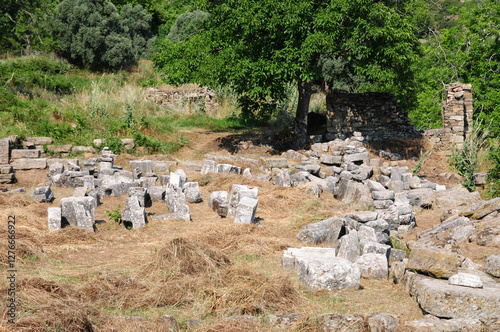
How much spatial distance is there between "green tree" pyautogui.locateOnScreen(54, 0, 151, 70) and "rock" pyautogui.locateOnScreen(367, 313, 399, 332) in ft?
96.0

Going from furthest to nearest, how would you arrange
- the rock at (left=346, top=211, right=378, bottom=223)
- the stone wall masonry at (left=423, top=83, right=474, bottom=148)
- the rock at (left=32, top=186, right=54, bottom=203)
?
the stone wall masonry at (left=423, top=83, right=474, bottom=148) → the rock at (left=32, top=186, right=54, bottom=203) → the rock at (left=346, top=211, right=378, bottom=223)

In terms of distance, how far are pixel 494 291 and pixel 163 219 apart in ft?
19.7

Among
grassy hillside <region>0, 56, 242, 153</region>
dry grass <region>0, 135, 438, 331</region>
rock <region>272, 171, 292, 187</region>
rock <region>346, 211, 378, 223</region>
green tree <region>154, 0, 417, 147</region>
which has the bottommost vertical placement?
dry grass <region>0, 135, 438, 331</region>

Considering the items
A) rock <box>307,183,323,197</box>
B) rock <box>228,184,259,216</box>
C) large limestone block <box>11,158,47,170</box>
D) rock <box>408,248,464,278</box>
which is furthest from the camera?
large limestone block <box>11,158,47,170</box>

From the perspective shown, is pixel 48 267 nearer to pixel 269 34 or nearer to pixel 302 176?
pixel 302 176

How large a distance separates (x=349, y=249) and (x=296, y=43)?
9.44m

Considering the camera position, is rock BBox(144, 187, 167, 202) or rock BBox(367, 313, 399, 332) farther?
rock BBox(144, 187, 167, 202)

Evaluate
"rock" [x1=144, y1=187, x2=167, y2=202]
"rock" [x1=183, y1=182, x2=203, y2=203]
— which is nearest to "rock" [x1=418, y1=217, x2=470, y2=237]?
"rock" [x1=183, y1=182, x2=203, y2=203]

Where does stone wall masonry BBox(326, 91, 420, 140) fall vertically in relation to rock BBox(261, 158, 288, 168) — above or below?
above

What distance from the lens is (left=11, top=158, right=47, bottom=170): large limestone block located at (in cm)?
1356

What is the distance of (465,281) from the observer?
576cm

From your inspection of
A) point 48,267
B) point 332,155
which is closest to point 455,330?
point 48,267

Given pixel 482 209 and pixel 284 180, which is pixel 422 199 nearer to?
pixel 482 209

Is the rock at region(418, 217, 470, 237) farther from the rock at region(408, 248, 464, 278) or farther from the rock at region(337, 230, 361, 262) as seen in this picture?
the rock at region(408, 248, 464, 278)
